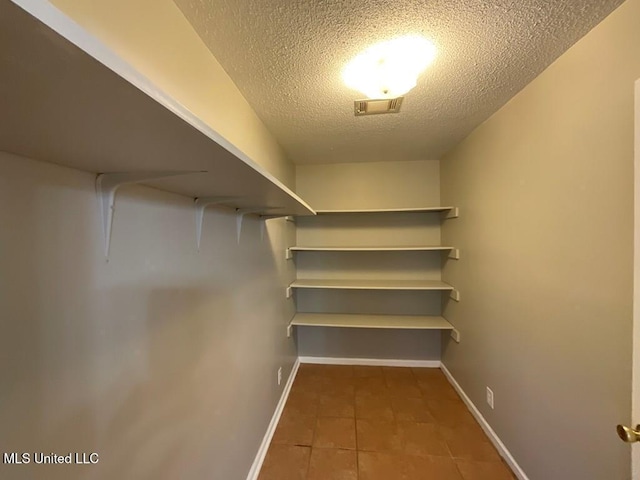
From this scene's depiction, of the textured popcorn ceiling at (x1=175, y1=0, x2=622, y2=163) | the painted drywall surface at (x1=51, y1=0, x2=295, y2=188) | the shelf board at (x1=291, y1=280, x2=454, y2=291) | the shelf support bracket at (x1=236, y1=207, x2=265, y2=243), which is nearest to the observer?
the painted drywall surface at (x1=51, y1=0, x2=295, y2=188)

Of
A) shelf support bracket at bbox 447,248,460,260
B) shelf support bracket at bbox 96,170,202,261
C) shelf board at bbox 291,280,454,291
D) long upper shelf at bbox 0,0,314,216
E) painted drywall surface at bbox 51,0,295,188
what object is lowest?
shelf board at bbox 291,280,454,291

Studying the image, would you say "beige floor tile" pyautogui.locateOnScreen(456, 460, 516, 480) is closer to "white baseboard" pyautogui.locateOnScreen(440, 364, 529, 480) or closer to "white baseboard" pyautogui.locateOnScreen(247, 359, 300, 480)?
"white baseboard" pyautogui.locateOnScreen(440, 364, 529, 480)

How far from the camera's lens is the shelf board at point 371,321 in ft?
9.59

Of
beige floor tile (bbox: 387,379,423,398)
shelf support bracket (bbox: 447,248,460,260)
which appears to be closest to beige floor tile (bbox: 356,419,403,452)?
beige floor tile (bbox: 387,379,423,398)

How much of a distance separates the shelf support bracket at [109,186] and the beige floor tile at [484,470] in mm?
2253

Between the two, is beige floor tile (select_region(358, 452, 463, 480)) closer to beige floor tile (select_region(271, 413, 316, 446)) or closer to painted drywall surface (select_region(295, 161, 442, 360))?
beige floor tile (select_region(271, 413, 316, 446))

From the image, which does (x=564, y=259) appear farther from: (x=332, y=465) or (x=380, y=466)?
(x=332, y=465)

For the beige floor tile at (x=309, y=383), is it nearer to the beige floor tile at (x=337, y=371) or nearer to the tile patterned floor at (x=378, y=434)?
the tile patterned floor at (x=378, y=434)

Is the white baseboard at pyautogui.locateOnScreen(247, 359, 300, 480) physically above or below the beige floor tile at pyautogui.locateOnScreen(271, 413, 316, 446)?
above

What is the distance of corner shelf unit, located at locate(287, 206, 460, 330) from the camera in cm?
289

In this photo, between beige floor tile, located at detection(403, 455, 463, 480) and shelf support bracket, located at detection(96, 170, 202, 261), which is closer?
shelf support bracket, located at detection(96, 170, 202, 261)

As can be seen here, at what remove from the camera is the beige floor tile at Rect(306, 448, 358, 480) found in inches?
70.3

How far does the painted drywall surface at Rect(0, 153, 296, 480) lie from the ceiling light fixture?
96 centimetres

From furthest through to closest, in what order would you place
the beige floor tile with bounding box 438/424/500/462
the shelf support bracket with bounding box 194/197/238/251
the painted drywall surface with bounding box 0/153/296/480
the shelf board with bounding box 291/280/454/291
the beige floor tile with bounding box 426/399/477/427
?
the shelf board with bounding box 291/280/454/291, the beige floor tile with bounding box 426/399/477/427, the beige floor tile with bounding box 438/424/500/462, the shelf support bracket with bounding box 194/197/238/251, the painted drywall surface with bounding box 0/153/296/480
